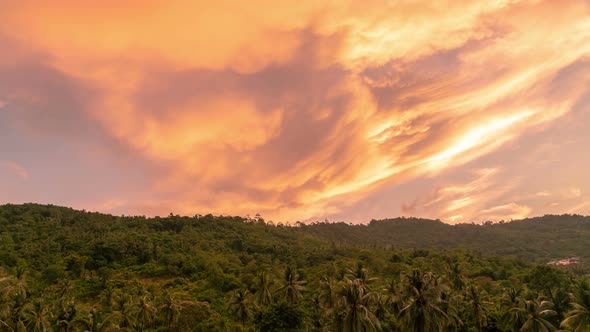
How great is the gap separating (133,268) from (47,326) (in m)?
86.2

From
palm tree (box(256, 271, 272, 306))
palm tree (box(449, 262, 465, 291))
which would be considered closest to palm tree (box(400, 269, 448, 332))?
palm tree (box(256, 271, 272, 306))

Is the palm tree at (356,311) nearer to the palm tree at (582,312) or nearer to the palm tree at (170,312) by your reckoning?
the palm tree at (582,312)

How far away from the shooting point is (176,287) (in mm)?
123188

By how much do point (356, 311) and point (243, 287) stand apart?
7340cm

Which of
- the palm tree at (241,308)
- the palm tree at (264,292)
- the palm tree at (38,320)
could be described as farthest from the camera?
the palm tree at (264,292)

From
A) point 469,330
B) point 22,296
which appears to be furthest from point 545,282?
point 22,296

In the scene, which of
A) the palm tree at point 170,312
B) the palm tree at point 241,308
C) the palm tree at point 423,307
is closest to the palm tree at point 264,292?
the palm tree at point 241,308

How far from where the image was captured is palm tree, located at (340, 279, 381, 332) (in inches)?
2135

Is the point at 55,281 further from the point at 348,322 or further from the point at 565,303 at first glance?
the point at 565,303

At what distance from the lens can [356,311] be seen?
54.8m

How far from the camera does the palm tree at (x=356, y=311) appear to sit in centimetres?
5422

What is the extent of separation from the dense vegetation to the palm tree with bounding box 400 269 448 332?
15 cm

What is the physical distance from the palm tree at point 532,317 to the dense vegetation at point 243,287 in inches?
8.7

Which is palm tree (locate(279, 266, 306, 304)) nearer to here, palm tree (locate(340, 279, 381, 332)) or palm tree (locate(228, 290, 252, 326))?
palm tree (locate(228, 290, 252, 326))
